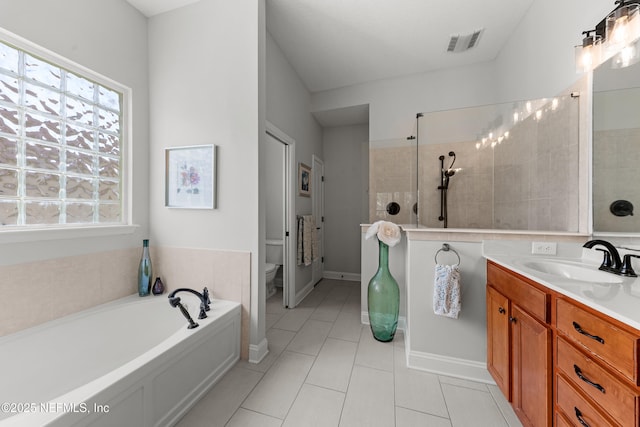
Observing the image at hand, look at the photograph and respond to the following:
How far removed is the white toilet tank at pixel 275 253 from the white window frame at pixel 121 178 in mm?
1690

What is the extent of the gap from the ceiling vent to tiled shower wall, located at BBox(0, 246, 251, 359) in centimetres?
287

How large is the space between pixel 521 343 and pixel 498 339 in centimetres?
26

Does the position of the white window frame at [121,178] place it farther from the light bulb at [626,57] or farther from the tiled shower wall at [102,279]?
the light bulb at [626,57]

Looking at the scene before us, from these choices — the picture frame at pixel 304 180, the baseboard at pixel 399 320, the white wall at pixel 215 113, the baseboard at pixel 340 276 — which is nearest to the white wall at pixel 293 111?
the picture frame at pixel 304 180

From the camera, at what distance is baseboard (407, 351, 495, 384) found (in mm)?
1654

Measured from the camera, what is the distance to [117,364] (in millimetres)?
1587

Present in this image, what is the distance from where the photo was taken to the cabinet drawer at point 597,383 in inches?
26.2

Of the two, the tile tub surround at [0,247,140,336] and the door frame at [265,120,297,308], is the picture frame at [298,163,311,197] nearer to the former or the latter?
the door frame at [265,120,297,308]

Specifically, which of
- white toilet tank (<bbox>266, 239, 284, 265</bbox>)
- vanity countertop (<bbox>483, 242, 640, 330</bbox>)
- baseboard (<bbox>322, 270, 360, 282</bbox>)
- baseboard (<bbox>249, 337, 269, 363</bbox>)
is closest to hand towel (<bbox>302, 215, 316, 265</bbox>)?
white toilet tank (<bbox>266, 239, 284, 265</bbox>)

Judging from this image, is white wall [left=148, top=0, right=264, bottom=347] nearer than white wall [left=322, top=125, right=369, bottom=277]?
Yes

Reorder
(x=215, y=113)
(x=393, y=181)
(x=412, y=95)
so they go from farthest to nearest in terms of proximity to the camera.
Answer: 1. (x=412, y=95)
2. (x=393, y=181)
3. (x=215, y=113)

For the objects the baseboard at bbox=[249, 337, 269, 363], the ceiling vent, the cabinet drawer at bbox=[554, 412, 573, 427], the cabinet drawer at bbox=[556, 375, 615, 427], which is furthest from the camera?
the ceiling vent

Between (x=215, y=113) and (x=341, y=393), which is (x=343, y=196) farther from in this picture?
(x=341, y=393)

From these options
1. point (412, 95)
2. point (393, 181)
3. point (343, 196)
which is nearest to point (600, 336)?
point (393, 181)
